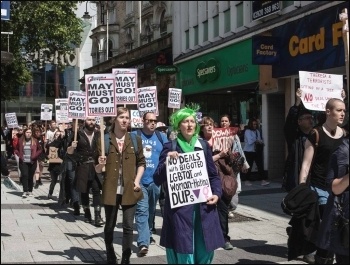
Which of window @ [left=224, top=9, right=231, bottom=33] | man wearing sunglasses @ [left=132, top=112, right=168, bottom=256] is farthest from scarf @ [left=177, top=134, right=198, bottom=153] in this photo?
window @ [left=224, top=9, right=231, bottom=33]

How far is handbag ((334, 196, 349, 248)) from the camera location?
461 cm

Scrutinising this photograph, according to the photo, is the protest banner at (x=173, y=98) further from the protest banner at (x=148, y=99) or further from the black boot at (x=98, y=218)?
the black boot at (x=98, y=218)

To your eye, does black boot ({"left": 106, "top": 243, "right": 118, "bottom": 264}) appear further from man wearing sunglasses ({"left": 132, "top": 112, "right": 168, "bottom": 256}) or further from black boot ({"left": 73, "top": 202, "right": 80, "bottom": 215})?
black boot ({"left": 73, "top": 202, "right": 80, "bottom": 215})

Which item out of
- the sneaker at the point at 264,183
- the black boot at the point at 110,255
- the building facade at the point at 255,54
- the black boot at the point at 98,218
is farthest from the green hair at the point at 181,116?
the sneaker at the point at 264,183

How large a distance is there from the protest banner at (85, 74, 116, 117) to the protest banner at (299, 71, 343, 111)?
2.50 metres

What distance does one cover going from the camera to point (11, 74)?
27.7 m

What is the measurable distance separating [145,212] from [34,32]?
20344 mm

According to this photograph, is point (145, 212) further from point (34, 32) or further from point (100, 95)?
point (34, 32)

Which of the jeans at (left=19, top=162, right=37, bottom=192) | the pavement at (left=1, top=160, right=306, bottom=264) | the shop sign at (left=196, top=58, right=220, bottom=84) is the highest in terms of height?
the shop sign at (left=196, top=58, right=220, bottom=84)

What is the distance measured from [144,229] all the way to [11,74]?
2180 centimetres

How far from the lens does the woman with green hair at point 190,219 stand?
530 cm

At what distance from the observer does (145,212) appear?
762cm

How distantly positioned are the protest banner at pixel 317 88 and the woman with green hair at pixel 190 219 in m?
2.59

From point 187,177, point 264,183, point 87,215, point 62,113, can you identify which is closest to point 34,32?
point 62,113
